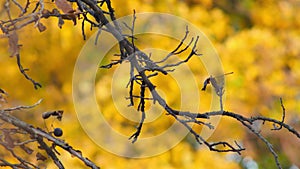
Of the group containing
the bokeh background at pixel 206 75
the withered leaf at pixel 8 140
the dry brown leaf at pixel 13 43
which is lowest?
the withered leaf at pixel 8 140

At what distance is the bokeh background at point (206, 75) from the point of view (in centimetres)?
279

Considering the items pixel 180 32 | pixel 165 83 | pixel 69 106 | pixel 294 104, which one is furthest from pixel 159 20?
pixel 294 104

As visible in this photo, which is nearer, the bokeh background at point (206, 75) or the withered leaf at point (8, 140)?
the withered leaf at point (8, 140)

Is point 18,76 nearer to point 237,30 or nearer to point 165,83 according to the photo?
point 165,83

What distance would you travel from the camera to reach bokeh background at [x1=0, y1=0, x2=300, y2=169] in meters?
2.79

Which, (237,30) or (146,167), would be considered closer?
(146,167)

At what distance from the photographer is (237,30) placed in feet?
12.3

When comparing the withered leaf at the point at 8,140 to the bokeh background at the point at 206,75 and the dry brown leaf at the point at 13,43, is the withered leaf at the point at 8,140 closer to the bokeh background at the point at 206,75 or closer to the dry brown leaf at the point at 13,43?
the dry brown leaf at the point at 13,43

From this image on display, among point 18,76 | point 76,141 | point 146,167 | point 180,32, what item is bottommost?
point 146,167

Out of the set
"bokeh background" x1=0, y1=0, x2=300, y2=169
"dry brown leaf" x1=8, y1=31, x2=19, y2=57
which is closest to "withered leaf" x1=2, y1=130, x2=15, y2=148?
"dry brown leaf" x1=8, y1=31, x2=19, y2=57

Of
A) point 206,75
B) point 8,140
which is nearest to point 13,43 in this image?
point 8,140

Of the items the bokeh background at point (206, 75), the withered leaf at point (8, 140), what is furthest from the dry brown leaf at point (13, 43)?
the bokeh background at point (206, 75)

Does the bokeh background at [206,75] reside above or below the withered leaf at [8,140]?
above

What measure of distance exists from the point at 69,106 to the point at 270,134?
1.16m
